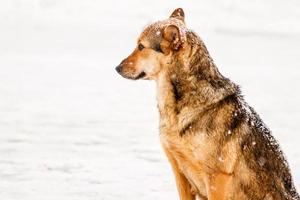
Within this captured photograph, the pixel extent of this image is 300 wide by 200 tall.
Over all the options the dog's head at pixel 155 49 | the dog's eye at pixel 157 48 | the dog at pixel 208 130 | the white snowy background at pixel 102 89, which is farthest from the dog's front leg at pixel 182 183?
the white snowy background at pixel 102 89

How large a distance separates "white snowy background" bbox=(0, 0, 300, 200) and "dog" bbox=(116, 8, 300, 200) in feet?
2.57

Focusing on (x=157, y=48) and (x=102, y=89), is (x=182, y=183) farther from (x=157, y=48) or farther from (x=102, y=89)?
(x=102, y=89)

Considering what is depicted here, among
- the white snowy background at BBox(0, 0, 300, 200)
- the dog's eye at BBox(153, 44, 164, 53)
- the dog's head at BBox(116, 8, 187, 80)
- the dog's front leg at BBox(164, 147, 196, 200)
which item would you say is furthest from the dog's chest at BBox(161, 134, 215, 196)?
the white snowy background at BBox(0, 0, 300, 200)

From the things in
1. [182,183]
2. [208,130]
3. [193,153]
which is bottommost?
[182,183]

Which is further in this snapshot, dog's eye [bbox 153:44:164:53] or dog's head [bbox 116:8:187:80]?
dog's eye [bbox 153:44:164:53]

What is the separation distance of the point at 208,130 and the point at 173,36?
78 cm

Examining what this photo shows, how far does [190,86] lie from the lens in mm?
4855

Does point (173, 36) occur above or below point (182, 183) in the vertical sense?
above

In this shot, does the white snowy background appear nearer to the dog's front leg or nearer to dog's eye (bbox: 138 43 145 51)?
dog's eye (bbox: 138 43 145 51)

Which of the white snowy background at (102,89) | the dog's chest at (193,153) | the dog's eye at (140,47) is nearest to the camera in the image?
the dog's chest at (193,153)

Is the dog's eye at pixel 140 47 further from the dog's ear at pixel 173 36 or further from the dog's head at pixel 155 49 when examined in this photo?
the dog's ear at pixel 173 36

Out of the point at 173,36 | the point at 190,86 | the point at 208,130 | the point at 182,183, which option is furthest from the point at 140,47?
→ the point at 182,183

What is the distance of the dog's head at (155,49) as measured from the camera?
489 cm

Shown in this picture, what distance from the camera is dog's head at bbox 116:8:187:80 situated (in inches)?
193
